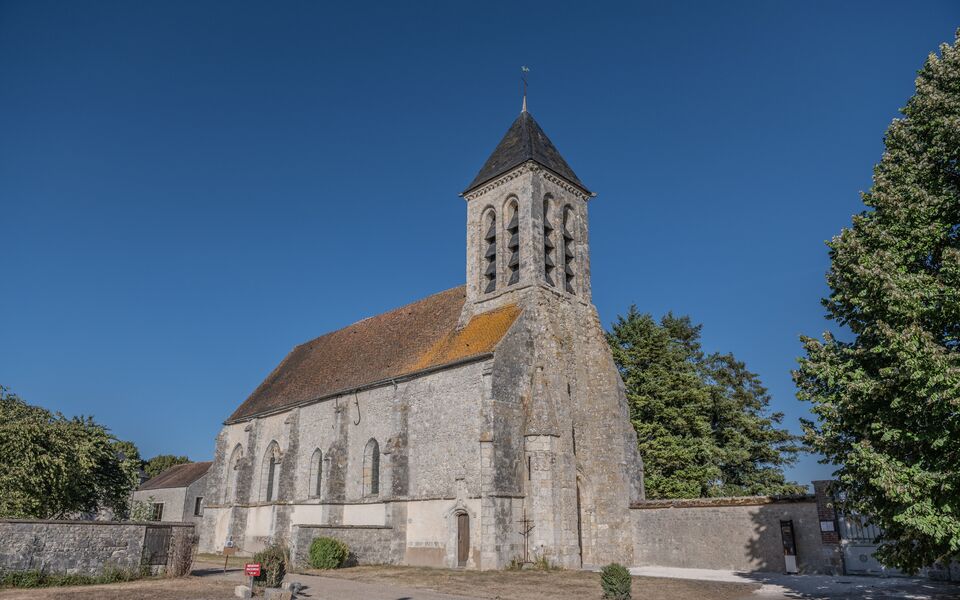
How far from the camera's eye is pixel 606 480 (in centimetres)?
2331

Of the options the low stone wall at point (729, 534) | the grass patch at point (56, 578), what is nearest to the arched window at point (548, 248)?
the low stone wall at point (729, 534)

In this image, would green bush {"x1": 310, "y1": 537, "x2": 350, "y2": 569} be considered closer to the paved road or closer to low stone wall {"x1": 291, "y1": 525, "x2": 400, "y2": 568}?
low stone wall {"x1": 291, "y1": 525, "x2": 400, "y2": 568}

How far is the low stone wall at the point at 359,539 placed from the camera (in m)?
21.8

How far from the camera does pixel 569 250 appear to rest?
89.2ft

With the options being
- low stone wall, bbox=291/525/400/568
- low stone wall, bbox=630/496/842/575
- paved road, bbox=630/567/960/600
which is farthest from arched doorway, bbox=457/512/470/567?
low stone wall, bbox=630/496/842/575

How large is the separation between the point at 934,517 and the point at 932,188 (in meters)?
5.65

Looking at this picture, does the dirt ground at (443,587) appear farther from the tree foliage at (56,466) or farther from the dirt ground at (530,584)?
the tree foliage at (56,466)

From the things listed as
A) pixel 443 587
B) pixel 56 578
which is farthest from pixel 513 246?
pixel 56 578

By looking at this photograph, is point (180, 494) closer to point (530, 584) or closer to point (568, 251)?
point (568, 251)

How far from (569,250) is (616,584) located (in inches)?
643

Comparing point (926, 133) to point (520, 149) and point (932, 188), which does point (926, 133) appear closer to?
point (932, 188)

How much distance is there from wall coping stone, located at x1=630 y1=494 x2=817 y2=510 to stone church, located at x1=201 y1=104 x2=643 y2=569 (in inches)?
36.6

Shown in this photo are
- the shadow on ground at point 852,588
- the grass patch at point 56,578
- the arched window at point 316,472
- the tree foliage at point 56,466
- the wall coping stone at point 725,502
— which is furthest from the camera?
the arched window at point 316,472

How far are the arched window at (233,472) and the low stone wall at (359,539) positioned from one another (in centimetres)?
1215
